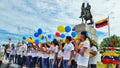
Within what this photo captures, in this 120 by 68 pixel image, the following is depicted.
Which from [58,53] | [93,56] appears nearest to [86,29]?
[58,53]

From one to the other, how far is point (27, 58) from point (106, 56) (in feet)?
14.5

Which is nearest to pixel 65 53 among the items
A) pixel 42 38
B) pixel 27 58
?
pixel 42 38

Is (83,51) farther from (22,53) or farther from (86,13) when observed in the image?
(86,13)

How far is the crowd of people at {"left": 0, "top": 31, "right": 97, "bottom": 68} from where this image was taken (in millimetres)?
5977

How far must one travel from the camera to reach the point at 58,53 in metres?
9.24

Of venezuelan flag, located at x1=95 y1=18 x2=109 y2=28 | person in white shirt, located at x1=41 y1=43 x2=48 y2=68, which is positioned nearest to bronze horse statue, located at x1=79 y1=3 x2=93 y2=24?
venezuelan flag, located at x1=95 y1=18 x2=109 y2=28

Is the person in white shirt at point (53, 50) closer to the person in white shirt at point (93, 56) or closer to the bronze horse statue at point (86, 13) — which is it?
the person in white shirt at point (93, 56)

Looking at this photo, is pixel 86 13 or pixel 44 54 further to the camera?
pixel 86 13

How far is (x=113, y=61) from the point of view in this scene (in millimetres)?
11016

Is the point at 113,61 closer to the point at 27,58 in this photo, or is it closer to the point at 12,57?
the point at 27,58

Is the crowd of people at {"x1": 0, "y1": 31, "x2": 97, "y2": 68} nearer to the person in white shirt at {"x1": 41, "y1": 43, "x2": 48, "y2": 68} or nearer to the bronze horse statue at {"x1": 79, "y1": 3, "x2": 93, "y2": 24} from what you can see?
the person in white shirt at {"x1": 41, "y1": 43, "x2": 48, "y2": 68}

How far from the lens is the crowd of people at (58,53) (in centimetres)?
598

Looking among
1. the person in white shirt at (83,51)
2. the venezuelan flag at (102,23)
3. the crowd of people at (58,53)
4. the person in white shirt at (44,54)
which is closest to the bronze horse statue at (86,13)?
the venezuelan flag at (102,23)

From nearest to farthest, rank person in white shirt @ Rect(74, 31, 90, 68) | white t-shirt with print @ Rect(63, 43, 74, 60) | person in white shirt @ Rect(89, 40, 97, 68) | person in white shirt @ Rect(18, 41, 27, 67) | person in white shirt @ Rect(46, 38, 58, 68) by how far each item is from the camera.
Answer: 1. person in white shirt @ Rect(74, 31, 90, 68)
2. white t-shirt with print @ Rect(63, 43, 74, 60)
3. person in white shirt @ Rect(89, 40, 97, 68)
4. person in white shirt @ Rect(46, 38, 58, 68)
5. person in white shirt @ Rect(18, 41, 27, 67)
